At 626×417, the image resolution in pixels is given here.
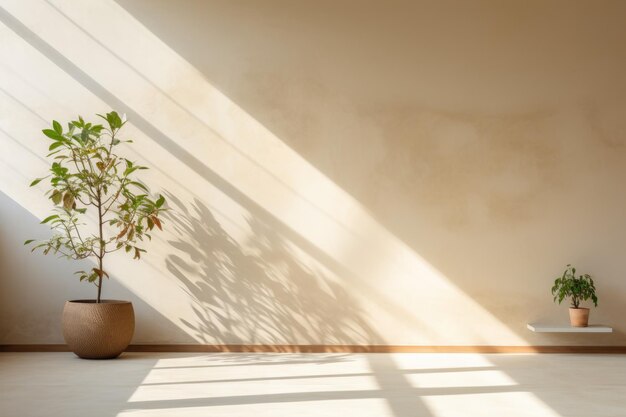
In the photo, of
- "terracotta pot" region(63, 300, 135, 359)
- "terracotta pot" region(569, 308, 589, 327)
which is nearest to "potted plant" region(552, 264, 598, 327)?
"terracotta pot" region(569, 308, 589, 327)

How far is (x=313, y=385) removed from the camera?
446 cm

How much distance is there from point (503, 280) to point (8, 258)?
365 cm

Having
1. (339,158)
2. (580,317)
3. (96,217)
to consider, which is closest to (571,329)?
(580,317)

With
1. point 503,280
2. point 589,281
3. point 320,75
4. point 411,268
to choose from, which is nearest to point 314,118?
point 320,75

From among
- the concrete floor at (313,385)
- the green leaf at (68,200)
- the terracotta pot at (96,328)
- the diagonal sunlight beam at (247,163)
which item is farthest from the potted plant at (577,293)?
the green leaf at (68,200)

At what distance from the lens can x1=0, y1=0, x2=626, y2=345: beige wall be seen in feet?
19.2

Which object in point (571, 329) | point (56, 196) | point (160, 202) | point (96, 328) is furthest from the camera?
point (571, 329)

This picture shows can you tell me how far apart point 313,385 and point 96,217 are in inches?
89.9

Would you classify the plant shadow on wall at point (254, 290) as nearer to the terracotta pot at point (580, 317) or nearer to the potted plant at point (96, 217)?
the potted plant at point (96, 217)

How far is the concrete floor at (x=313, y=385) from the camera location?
381 centimetres

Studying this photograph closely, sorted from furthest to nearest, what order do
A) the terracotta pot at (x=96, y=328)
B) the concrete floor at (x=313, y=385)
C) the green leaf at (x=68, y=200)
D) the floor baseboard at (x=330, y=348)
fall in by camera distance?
the floor baseboard at (x=330, y=348)
the green leaf at (x=68, y=200)
the terracotta pot at (x=96, y=328)
the concrete floor at (x=313, y=385)

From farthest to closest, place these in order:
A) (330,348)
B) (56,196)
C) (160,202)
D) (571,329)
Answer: (330,348), (571,329), (160,202), (56,196)

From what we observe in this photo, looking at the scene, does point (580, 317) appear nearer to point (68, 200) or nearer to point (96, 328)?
point (96, 328)

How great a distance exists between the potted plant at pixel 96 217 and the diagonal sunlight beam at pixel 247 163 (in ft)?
1.23
